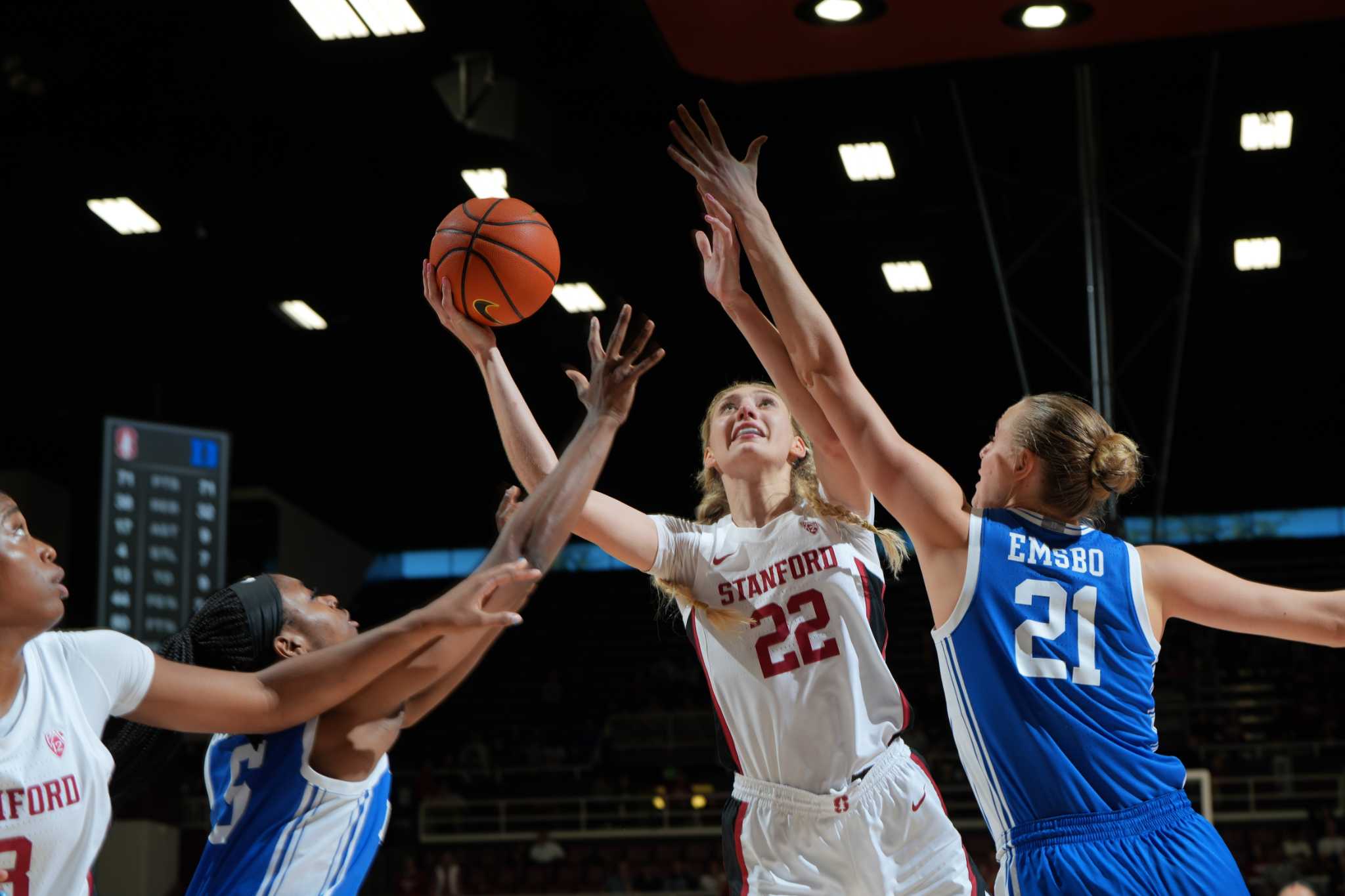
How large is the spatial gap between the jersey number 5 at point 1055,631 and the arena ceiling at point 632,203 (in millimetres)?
4470

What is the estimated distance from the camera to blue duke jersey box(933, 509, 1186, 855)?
309 cm

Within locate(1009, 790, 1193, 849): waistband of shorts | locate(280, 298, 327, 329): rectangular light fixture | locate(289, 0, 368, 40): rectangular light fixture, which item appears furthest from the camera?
locate(280, 298, 327, 329): rectangular light fixture

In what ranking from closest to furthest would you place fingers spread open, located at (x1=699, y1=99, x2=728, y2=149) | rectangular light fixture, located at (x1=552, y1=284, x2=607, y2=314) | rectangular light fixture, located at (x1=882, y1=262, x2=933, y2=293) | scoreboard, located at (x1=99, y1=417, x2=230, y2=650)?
1. fingers spread open, located at (x1=699, y1=99, x2=728, y2=149)
2. scoreboard, located at (x1=99, y1=417, x2=230, y2=650)
3. rectangular light fixture, located at (x1=552, y1=284, x2=607, y2=314)
4. rectangular light fixture, located at (x1=882, y1=262, x2=933, y2=293)

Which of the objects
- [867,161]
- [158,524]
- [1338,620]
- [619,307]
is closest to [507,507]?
[1338,620]

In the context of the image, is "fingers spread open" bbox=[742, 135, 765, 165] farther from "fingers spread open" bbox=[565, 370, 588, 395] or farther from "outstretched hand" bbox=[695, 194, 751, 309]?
"fingers spread open" bbox=[565, 370, 588, 395]

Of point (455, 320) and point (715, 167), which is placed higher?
point (715, 167)

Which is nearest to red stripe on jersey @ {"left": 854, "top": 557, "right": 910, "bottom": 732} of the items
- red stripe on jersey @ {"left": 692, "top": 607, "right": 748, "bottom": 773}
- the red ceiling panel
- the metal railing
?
red stripe on jersey @ {"left": 692, "top": 607, "right": 748, "bottom": 773}

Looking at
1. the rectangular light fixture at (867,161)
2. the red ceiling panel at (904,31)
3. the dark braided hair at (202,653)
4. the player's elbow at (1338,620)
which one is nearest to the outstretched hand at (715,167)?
the dark braided hair at (202,653)

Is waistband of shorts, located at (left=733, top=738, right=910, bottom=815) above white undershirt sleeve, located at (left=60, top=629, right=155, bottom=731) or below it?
below

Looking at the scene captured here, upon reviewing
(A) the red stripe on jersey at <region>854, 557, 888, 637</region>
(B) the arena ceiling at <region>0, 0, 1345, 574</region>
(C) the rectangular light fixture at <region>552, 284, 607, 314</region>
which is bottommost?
(A) the red stripe on jersey at <region>854, 557, 888, 637</region>

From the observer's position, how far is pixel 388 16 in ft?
29.9

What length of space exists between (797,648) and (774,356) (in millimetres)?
835

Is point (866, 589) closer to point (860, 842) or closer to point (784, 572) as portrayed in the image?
point (784, 572)

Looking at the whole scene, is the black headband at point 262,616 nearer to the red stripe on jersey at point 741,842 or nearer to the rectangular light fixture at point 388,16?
the red stripe on jersey at point 741,842
